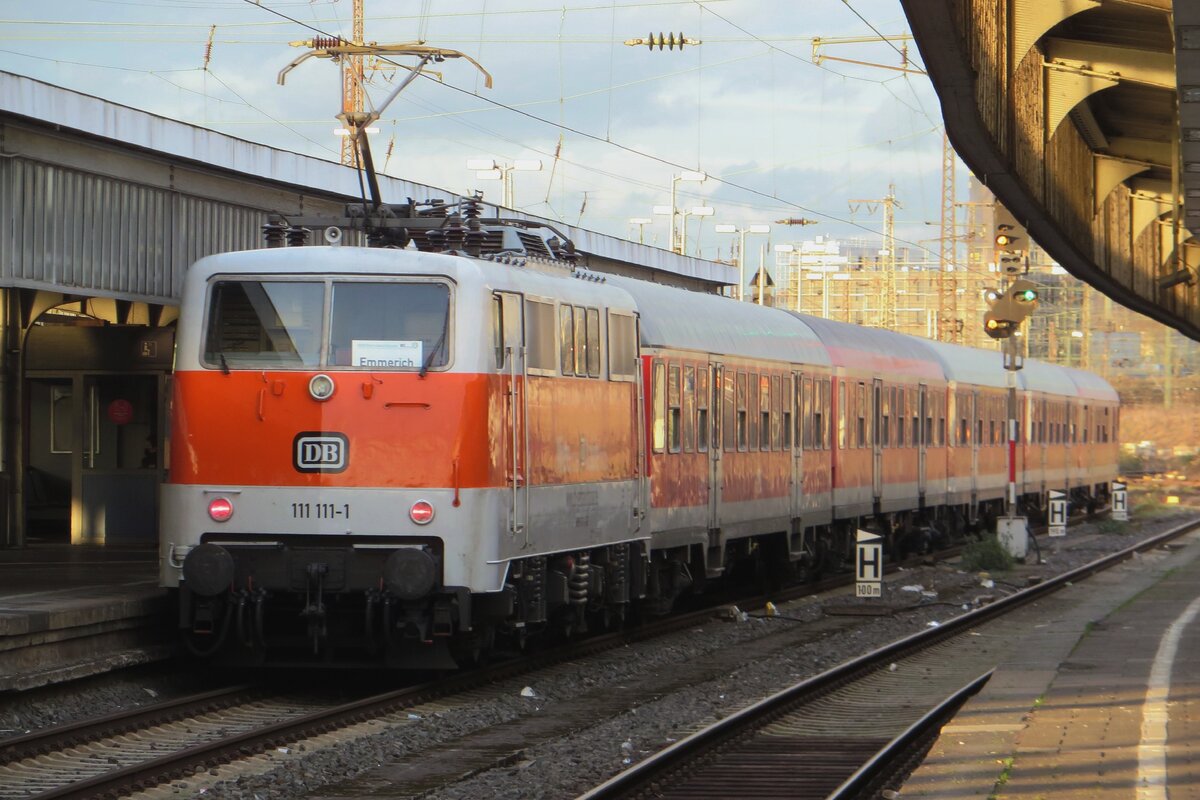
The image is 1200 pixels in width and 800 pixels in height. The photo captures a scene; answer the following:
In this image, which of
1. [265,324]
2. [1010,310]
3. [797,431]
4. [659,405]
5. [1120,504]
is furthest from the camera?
[1120,504]

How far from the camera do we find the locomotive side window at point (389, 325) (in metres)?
12.7

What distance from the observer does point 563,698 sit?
44.2ft

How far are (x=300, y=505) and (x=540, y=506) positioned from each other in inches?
80.9

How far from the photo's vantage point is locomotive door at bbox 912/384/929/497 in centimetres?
2975

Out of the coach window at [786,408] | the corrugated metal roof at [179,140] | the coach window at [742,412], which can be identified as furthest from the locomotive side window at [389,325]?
the coach window at [786,408]

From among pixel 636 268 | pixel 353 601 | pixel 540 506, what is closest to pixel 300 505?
pixel 353 601

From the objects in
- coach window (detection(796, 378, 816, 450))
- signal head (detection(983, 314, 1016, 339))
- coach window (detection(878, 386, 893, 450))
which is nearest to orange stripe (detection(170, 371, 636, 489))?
coach window (detection(796, 378, 816, 450))

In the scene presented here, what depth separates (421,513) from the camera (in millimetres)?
12469

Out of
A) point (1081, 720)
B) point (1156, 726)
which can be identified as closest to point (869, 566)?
point (1081, 720)

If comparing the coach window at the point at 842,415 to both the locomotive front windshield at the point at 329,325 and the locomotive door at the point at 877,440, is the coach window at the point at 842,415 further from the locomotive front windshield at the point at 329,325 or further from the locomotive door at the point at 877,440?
the locomotive front windshield at the point at 329,325

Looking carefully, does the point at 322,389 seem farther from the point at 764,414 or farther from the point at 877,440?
the point at 877,440

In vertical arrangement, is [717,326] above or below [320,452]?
above

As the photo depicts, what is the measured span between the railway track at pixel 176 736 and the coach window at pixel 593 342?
267 cm

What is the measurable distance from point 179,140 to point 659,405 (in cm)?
525
